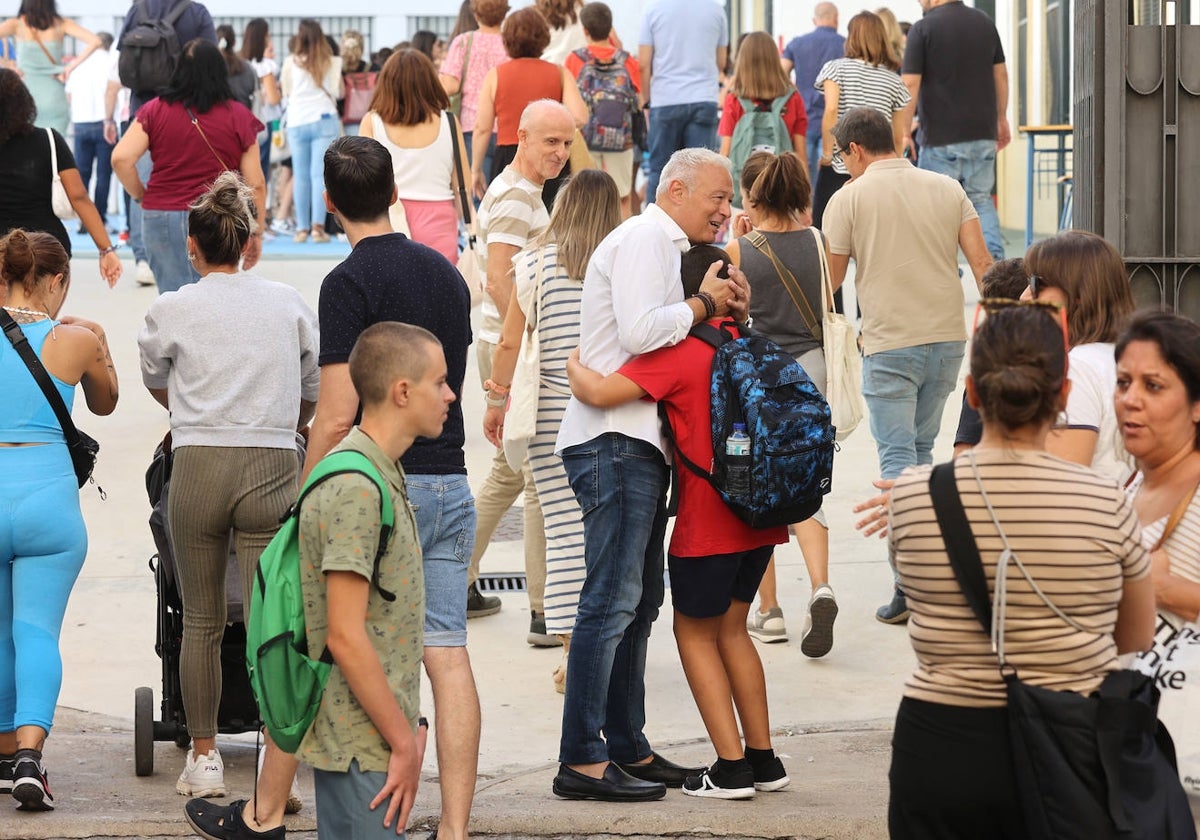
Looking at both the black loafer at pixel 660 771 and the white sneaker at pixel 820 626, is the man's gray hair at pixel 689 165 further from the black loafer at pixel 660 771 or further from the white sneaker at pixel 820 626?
the white sneaker at pixel 820 626

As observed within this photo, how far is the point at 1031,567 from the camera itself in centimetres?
303

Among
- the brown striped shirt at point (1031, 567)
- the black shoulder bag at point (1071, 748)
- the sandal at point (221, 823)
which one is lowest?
the sandal at point (221, 823)

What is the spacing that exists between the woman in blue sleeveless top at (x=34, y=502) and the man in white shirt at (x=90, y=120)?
1229 cm

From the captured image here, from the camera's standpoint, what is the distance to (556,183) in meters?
8.16

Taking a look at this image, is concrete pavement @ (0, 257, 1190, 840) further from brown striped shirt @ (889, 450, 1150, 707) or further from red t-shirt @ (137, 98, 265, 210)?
red t-shirt @ (137, 98, 265, 210)

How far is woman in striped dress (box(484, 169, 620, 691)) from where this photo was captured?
5391 millimetres

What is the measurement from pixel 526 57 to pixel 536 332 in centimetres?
481

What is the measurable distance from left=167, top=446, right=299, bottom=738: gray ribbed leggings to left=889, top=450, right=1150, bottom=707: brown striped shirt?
2.28 meters

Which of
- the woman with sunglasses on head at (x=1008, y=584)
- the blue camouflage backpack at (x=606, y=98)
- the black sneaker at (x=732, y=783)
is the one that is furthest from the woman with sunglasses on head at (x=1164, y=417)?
the blue camouflage backpack at (x=606, y=98)

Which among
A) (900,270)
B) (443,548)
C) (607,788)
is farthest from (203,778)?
(900,270)

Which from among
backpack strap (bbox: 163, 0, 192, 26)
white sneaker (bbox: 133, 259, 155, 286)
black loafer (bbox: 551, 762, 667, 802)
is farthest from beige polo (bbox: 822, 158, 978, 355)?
white sneaker (bbox: 133, 259, 155, 286)

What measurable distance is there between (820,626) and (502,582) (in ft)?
5.54

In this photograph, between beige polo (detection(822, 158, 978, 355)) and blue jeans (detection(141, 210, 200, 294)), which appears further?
blue jeans (detection(141, 210, 200, 294))

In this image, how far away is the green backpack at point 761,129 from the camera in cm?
1112
